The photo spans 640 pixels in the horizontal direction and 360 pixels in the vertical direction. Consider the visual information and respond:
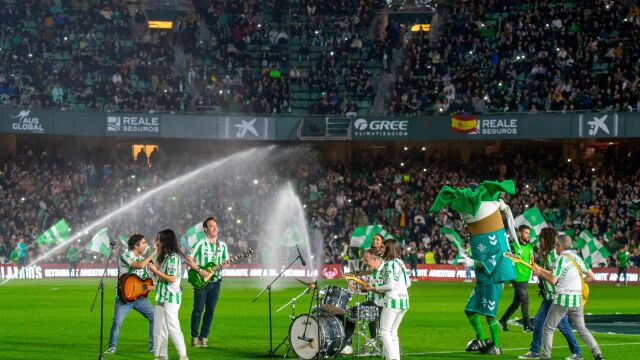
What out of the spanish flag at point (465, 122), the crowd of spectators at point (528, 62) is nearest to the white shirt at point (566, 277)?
the crowd of spectators at point (528, 62)

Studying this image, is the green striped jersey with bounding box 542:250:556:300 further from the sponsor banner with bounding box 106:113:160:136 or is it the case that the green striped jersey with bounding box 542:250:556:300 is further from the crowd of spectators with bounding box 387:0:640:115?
the sponsor banner with bounding box 106:113:160:136

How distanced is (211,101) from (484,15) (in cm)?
1487

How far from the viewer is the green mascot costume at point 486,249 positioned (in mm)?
17953

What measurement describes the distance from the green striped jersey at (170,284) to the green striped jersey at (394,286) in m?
2.90

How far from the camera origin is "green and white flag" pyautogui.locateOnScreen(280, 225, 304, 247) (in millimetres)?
45031

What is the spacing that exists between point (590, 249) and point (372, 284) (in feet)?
96.3

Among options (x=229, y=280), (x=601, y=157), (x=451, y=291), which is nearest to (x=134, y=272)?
(x=451, y=291)

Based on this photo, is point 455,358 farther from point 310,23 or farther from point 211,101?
point 310,23

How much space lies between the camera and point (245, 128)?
51.1 m

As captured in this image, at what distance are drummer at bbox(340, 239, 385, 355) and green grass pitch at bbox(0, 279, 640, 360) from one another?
3.20 feet

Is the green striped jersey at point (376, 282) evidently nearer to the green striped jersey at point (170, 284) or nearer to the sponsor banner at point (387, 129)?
the green striped jersey at point (170, 284)

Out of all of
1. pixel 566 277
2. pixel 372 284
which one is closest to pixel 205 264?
pixel 372 284

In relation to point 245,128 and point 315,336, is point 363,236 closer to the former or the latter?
point 245,128

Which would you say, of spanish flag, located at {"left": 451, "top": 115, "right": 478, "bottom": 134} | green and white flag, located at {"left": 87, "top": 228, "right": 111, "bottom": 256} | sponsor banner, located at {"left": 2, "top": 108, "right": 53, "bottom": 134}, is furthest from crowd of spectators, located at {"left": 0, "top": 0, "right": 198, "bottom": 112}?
spanish flag, located at {"left": 451, "top": 115, "right": 478, "bottom": 134}
